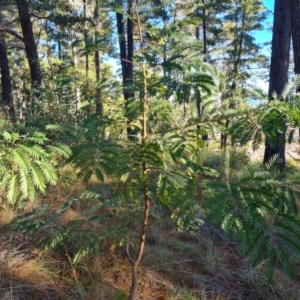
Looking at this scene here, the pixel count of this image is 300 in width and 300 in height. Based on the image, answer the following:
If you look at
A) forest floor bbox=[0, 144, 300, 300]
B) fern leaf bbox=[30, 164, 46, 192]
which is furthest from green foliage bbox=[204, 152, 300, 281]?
forest floor bbox=[0, 144, 300, 300]

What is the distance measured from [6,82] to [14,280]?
880 cm

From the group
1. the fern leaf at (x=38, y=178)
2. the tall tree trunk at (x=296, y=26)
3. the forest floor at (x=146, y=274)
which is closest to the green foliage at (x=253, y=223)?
the fern leaf at (x=38, y=178)

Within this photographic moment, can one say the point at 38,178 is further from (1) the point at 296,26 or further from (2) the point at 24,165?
(1) the point at 296,26

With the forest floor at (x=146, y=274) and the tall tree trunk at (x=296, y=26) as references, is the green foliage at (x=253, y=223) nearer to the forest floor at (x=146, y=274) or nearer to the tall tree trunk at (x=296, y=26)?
the forest floor at (x=146, y=274)

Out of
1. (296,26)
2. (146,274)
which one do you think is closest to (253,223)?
(146,274)

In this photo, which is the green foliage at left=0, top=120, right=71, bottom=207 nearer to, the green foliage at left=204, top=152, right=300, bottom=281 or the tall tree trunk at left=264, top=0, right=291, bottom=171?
the green foliage at left=204, top=152, right=300, bottom=281

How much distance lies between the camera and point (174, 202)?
160 centimetres

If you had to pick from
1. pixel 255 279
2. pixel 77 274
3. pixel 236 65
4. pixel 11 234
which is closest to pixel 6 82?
pixel 11 234

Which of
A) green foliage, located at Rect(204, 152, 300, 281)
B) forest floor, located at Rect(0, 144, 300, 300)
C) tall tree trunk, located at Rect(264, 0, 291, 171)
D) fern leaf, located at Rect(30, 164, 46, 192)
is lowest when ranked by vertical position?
forest floor, located at Rect(0, 144, 300, 300)

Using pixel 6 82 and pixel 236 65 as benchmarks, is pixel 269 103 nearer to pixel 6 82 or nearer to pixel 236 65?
pixel 6 82

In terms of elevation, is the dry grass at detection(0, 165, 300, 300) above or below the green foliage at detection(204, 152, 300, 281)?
below

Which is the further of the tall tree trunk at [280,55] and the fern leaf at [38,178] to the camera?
the tall tree trunk at [280,55]

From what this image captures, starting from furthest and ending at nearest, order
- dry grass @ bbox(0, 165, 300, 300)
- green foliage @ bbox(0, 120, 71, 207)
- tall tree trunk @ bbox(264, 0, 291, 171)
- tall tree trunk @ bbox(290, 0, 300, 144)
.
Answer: tall tree trunk @ bbox(264, 0, 291, 171)
tall tree trunk @ bbox(290, 0, 300, 144)
dry grass @ bbox(0, 165, 300, 300)
green foliage @ bbox(0, 120, 71, 207)

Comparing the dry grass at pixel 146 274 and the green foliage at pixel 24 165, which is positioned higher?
the green foliage at pixel 24 165
